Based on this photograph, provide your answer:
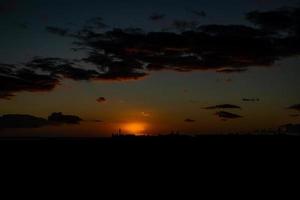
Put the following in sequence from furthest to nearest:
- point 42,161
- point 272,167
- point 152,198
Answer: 1. point 42,161
2. point 272,167
3. point 152,198

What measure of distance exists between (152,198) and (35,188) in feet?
37.9

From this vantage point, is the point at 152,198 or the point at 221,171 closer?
the point at 152,198

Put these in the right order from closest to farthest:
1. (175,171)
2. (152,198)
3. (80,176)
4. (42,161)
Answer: (152,198), (80,176), (175,171), (42,161)

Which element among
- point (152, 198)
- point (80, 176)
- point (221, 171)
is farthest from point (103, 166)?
point (152, 198)

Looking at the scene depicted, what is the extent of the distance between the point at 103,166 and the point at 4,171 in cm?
1205

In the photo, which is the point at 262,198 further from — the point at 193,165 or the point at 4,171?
the point at 4,171

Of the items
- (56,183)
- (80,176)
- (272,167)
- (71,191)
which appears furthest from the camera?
(272,167)

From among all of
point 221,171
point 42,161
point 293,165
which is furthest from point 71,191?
point 293,165

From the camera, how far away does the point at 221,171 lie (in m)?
44.6

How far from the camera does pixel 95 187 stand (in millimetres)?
35125

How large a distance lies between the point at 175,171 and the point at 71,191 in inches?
589

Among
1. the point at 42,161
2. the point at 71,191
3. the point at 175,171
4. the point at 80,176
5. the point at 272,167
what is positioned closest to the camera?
the point at 71,191

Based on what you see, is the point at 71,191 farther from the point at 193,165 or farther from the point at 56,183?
the point at 193,165

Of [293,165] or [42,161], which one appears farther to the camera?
[42,161]
